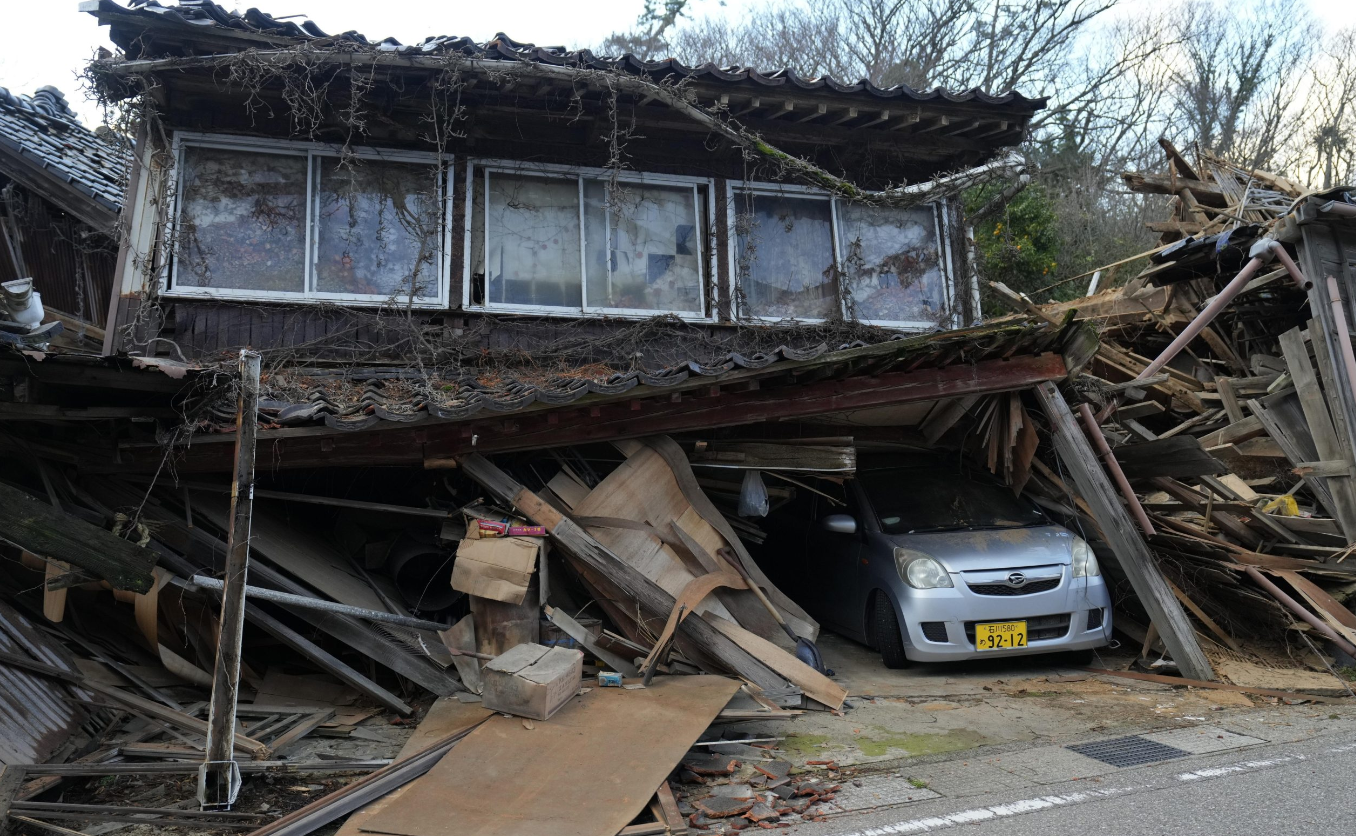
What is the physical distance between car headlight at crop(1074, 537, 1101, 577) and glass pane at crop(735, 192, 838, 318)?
3.43 meters

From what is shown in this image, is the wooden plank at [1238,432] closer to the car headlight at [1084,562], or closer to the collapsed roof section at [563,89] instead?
the car headlight at [1084,562]

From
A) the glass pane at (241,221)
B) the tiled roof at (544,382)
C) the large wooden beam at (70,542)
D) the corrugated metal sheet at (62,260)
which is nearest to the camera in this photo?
the large wooden beam at (70,542)

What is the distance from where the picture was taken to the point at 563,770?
4301mm

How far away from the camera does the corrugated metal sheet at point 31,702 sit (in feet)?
14.3

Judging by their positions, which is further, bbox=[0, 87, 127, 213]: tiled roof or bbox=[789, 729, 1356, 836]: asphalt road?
bbox=[0, 87, 127, 213]: tiled roof

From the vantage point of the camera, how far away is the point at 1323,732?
531 cm

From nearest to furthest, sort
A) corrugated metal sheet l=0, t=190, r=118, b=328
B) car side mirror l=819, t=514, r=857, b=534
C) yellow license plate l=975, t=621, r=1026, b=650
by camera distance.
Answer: yellow license plate l=975, t=621, r=1026, b=650
car side mirror l=819, t=514, r=857, b=534
corrugated metal sheet l=0, t=190, r=118, b=328

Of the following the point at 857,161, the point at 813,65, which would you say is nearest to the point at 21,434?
the point at 857,161

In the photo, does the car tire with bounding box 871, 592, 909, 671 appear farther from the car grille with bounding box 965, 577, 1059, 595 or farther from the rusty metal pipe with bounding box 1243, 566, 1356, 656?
the rusty metal pipe with bounding box 1243, 566, 1356, 656

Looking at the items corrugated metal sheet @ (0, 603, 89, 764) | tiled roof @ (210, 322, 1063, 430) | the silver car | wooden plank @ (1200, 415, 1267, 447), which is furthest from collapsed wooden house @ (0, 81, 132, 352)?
wooden plank @ (1200, 415, 1267, 447)

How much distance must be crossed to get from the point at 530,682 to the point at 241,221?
5.57 m

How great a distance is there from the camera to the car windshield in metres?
7.45

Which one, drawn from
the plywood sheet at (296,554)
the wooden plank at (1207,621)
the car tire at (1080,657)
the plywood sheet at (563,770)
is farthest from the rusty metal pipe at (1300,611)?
the plywood sheet at (296,554)

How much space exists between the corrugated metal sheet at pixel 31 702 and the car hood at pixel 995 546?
18.8 ft
